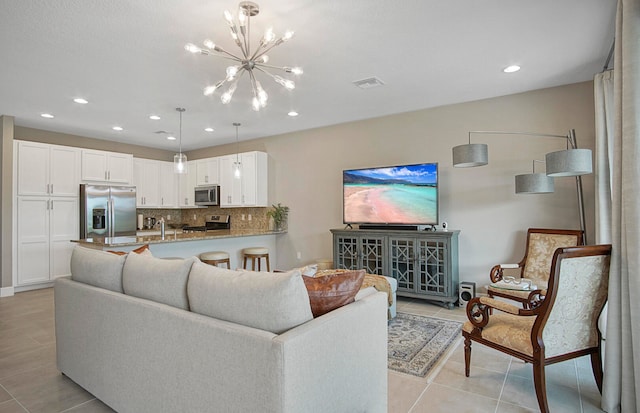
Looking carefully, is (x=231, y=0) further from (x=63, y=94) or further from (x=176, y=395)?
(x=63, y=94)

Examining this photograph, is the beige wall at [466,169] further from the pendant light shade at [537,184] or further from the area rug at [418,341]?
the area rug at [418,341]

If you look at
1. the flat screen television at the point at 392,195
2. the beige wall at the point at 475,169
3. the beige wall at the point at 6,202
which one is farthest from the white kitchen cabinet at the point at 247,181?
the beige wall at the point at 6,202

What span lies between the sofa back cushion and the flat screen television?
341cm

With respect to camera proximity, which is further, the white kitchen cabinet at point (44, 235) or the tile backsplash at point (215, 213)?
the tile backsplash at point (215, 213)

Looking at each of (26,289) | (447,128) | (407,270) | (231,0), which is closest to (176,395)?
(231,0)

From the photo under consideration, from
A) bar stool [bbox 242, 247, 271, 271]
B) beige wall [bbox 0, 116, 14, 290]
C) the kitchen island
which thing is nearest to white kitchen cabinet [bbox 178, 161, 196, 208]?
the kitchen island

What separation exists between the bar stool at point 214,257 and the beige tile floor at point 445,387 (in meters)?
2.03

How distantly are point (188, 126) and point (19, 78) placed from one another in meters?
2.39

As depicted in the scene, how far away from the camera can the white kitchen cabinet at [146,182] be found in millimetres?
7203

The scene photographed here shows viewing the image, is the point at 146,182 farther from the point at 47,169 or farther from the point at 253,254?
the point at 253,254

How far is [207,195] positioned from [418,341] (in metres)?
5.24

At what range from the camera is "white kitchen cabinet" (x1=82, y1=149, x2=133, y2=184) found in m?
6.30

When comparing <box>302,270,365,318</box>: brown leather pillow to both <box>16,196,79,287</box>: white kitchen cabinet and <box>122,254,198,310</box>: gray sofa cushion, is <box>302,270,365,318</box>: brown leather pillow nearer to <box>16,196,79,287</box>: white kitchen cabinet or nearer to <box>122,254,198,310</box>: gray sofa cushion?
<box>122,254,198,310</box>: gray sofa cushion

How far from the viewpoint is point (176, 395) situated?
5.88 ft
